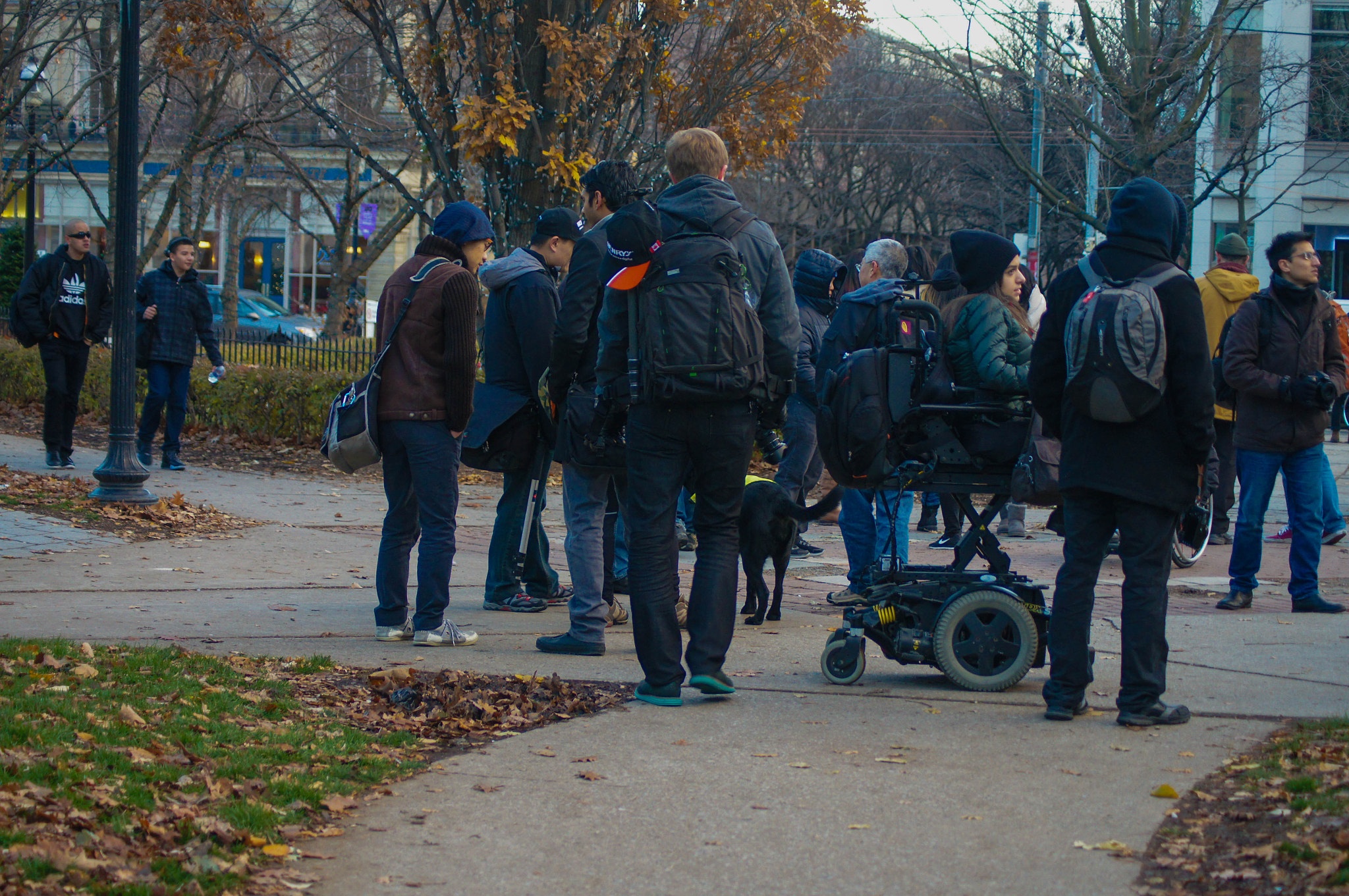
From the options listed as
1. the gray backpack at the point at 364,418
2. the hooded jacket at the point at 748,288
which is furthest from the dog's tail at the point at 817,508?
the gray backpack at the point at 364,418

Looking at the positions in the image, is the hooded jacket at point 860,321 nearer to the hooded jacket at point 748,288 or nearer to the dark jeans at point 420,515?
the hooded jacket at point 748,288

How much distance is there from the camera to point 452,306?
19.9 ft

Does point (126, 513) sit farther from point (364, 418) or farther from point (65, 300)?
point (364, 418)

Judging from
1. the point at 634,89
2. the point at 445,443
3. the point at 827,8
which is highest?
the point at 827,8

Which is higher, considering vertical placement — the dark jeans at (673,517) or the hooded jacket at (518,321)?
the hooded jacket at (518,321)

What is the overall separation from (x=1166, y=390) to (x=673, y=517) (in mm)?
1761

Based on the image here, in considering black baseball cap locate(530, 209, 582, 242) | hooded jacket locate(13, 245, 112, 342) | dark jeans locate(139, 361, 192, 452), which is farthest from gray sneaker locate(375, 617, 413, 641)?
hooded jacket locate(13, 245, 112, 342)

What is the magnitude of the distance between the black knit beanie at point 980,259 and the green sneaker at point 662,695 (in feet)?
6.61

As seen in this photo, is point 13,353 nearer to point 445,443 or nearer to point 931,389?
point 445,443

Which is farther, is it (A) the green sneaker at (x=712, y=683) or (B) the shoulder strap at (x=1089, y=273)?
(A) the green sneaker at (x=712, y=683)

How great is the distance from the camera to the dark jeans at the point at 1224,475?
976 cm

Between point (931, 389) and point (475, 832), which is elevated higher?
point (931, 389)

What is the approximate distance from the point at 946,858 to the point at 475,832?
1229 millimetres

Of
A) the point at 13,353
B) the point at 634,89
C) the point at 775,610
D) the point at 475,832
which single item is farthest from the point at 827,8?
the point at 13,353
